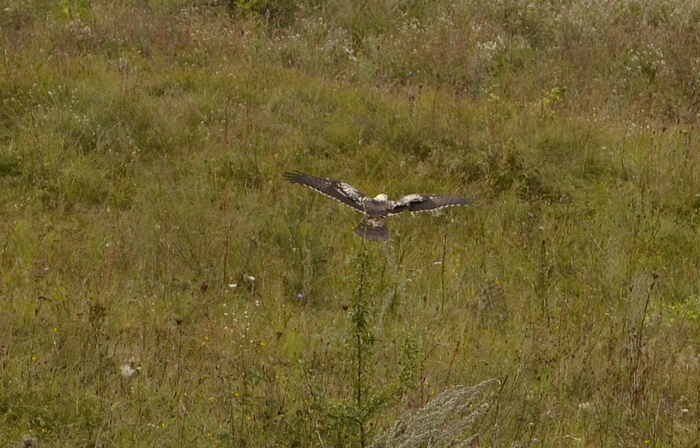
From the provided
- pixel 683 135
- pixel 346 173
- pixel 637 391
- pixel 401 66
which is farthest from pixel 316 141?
pixel 637 391

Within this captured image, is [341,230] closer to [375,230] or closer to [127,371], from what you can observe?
[375,230]

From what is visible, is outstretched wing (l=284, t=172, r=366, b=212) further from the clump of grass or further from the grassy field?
the clump of grass

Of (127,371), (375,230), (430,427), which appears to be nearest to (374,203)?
(375,230)

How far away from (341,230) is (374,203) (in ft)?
2.28

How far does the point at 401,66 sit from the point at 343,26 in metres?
1.34

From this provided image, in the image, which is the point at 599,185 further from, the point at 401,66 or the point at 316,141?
the point at 401,66

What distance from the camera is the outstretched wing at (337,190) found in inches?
214

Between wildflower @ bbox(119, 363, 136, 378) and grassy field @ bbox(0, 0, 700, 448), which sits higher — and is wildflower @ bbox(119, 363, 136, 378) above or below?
above

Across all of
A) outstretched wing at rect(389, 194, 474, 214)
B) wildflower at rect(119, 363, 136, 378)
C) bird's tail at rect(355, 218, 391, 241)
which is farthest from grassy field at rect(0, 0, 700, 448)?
outstretched wing at rect(389, 194, 474, 214)

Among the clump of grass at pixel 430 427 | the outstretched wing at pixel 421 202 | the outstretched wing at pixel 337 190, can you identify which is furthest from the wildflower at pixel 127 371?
the outstretched wing at pixel 421 202

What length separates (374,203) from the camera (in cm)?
547

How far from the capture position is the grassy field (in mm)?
4020

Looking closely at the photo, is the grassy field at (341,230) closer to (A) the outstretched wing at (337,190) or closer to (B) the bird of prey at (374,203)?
(B) the bird of prey at (374,203)

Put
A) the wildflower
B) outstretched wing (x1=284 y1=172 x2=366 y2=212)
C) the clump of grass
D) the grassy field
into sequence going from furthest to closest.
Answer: outstretched wing (x1=284 y1=172 x2=366 y2=212) → the wildflower → the grassy field → the clump of grass
